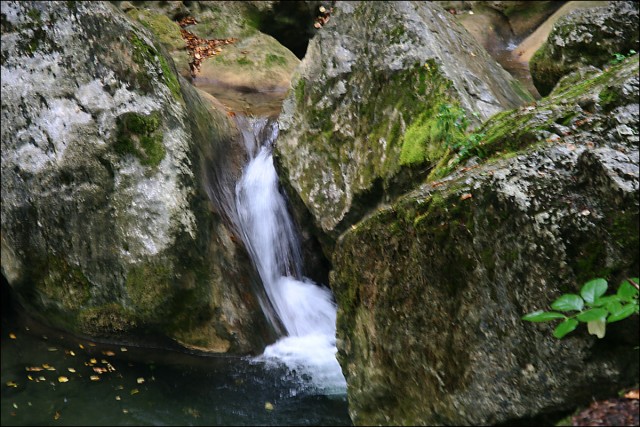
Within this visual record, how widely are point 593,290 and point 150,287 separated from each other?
3.96 meters

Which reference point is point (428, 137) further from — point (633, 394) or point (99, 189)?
point (633, 394)

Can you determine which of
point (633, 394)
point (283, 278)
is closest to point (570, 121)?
point (633, 394)

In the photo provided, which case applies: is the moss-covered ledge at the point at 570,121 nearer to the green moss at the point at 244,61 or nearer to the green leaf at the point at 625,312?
the green leaf at the point at 625,312

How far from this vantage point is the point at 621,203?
2.42 metres

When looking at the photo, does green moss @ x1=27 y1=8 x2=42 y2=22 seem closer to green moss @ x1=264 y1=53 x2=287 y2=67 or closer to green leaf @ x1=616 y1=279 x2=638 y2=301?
green leaf @ x1=616 y1=279 x2=638 y2=301

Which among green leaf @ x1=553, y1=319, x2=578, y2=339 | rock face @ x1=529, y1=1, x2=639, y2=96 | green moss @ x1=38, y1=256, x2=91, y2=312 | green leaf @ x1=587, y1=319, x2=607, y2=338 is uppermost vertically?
rock face @ x1=529, y1=1, x2=639, y2=96

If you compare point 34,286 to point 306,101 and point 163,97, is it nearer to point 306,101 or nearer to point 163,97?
point 163,97

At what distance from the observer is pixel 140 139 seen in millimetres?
5254

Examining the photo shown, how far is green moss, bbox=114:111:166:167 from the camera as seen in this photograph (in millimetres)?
5215

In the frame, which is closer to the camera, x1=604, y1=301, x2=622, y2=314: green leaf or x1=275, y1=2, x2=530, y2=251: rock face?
x1=604, y1=301, x2=622, y2=314: green leaf

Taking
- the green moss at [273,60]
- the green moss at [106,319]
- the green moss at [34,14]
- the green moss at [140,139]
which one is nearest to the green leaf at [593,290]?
the green moss at [140,139]

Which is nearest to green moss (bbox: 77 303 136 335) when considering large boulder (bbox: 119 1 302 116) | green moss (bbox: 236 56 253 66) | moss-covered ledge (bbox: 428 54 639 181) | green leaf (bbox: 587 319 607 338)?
moss-covered ledge (bbox: 428 54 639 181)

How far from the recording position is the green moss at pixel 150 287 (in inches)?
201

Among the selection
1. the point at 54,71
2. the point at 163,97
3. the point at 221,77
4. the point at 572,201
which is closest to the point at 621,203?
the point at 572,201
